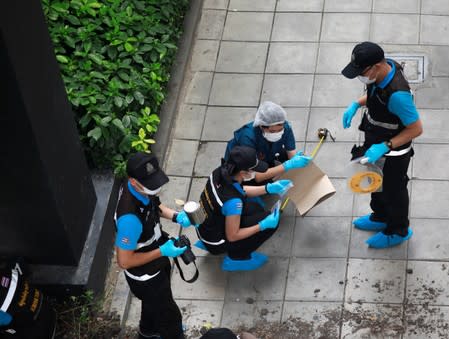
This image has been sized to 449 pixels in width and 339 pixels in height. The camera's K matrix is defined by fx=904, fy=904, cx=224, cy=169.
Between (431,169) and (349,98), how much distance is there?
3.83ft

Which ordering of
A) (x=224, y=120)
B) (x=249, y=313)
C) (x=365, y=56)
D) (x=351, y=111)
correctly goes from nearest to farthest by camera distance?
(x=365, y=56) < (x=249, y=313) < (x=351, y=111) < (x=224, y=120)

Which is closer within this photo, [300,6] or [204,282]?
[204,282]

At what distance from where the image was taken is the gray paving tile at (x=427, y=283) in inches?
270

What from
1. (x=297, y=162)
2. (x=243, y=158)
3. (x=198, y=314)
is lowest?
(x=198, y=314)

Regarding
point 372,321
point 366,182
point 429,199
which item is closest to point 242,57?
point 429,199

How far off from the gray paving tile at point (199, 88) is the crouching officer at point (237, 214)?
1.86 m

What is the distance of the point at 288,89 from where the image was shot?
28.6 feet

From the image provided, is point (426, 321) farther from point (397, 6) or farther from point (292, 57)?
point (397, 6)

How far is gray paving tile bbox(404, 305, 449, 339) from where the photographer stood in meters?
6.66

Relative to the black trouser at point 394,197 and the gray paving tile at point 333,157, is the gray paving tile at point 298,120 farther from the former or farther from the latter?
the black trouser at point 394,197

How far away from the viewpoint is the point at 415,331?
668 centimetres

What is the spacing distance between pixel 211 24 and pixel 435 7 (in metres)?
2.33

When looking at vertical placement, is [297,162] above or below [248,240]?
above

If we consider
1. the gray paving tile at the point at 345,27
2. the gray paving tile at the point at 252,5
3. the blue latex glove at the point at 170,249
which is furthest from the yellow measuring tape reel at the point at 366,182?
the gray paving tile at the point at 252,5
